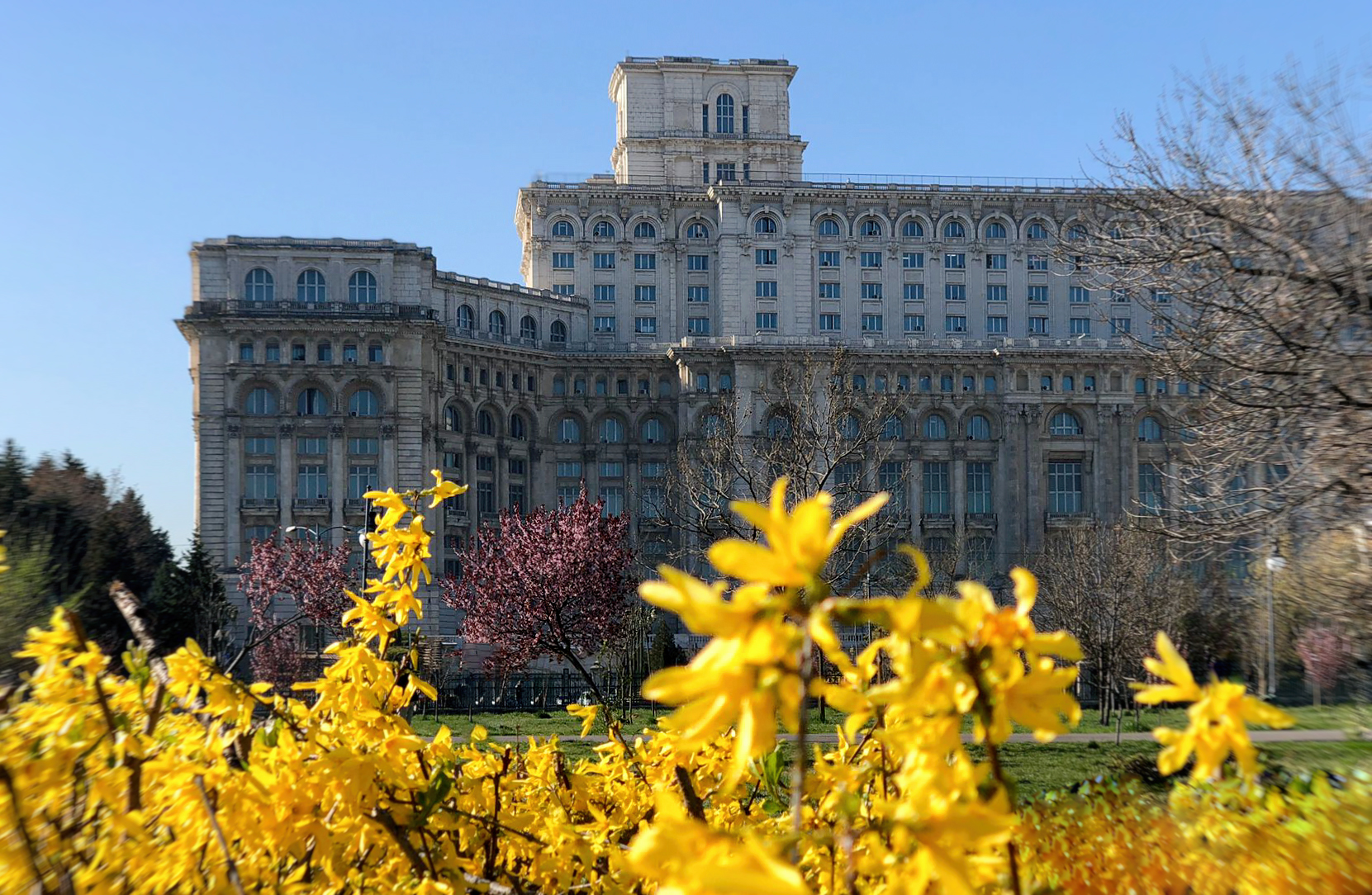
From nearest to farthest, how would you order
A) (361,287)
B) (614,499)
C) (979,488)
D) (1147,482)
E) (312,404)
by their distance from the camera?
1. (312,404)
2. (361,287)
3. (1147,482)
4. (979,488)
5. (614,499)

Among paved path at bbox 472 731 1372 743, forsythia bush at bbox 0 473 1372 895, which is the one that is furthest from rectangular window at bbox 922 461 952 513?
forsythia bush at bbox 0 473 1372 895

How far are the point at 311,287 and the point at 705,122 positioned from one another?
27.8 m

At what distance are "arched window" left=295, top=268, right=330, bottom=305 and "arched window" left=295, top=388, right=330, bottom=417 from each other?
4.89m

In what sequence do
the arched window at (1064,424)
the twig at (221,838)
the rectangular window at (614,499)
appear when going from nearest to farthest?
the twig at (221,838), the rectangular window at (614,499), the arched window at (1064,424)

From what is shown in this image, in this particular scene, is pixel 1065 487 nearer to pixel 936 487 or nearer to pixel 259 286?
pixel 936 487

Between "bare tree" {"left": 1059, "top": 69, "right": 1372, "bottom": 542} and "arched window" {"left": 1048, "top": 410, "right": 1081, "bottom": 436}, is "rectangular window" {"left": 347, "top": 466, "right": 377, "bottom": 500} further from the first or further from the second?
"bare tree" {"left": 1059, "top": 69, "right": 1372, "bottom": 542}

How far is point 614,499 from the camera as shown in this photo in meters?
71.2

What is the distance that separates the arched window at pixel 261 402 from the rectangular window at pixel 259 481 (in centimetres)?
280

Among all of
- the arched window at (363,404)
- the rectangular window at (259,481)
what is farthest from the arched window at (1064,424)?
the rectangular window at (259,481)

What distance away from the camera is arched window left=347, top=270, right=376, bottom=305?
213ft

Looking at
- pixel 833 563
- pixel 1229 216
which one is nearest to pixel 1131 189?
pixel 1229 216

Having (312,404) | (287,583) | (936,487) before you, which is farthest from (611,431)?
(287,583)

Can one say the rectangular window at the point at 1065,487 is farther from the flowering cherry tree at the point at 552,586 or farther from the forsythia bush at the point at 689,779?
the forsythia bush at the point at 689,779

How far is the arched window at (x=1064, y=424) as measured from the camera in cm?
7112
